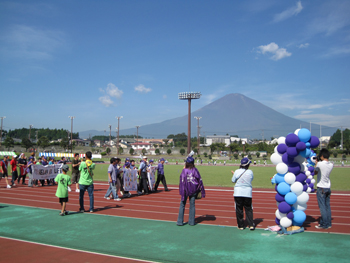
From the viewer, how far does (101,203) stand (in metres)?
11.3

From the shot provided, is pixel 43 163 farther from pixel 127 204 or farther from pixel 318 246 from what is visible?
pixel 318 246

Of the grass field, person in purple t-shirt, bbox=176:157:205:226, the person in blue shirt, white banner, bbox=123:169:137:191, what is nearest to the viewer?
the person in blue shirt

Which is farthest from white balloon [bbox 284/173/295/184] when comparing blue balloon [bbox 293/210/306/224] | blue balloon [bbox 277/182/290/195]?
blue balloon [bbox 293/210/306/224]

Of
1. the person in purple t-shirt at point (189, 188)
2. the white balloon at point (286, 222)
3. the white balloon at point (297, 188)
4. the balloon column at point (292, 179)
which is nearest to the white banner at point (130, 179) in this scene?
the person in purple t-shirt at point (189, 188)

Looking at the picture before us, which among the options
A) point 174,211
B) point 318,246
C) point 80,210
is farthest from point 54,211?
point 318,246

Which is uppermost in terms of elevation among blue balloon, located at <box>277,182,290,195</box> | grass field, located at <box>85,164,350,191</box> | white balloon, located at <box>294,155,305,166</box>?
white balloon, located at <box>294,155,305,166</box>

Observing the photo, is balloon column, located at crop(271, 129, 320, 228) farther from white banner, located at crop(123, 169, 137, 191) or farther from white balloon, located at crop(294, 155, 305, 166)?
white banner, located at crop(123, 169, 137, 191)

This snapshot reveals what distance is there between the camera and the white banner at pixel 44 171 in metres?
16.8

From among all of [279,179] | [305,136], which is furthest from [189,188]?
[305,136]

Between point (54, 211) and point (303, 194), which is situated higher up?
point (303, 194)

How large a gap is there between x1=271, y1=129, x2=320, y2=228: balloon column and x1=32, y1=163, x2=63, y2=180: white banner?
568 inches

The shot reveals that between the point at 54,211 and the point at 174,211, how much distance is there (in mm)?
4047

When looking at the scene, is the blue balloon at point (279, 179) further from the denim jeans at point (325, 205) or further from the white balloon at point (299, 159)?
the denim jeans at point (325, 205)

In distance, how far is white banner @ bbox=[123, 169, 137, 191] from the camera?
518 inches
